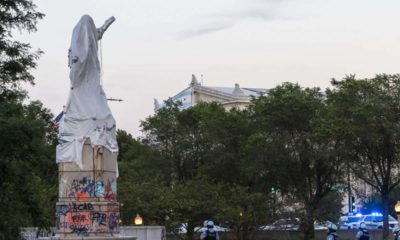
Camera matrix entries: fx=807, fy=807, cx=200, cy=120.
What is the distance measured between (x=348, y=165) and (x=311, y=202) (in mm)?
3590

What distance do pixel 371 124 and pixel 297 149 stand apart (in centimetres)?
546

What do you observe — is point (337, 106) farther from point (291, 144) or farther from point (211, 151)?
point (211, 151)

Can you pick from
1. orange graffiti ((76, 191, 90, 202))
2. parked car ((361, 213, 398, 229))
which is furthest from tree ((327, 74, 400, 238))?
orange graffiti ((76, 191, 90, 202))

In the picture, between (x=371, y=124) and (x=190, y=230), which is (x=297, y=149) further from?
(x=190, y=230)

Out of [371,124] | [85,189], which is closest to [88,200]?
[85,189]

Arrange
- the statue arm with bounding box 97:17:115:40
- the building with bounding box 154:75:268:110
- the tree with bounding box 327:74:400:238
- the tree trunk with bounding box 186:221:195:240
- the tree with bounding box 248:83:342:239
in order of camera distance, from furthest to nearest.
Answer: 1. the building with bounding box 154:75:268:110
2. the tree trunk with bounding box 186:221:195:240
3. the tree with bounding box 248:83:342:239
4. the tree with bounding box 327:74:400:238
5. the statue arm with bounding box 97:17:115:40

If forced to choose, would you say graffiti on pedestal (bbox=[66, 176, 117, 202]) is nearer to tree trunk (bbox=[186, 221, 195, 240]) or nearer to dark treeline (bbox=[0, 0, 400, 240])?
dark treeline (bbox=[0, 0, 400, 240])

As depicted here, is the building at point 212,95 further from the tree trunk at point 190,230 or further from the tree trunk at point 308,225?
the tree trunk at point 308,225

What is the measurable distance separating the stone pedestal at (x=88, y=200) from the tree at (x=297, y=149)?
27595 millimetres

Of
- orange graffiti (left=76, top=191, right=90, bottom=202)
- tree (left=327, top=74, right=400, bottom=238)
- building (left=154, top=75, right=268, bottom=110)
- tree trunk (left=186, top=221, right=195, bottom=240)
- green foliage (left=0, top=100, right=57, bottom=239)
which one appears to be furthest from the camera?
building (left=154, top=75, right=268, bottom=110)

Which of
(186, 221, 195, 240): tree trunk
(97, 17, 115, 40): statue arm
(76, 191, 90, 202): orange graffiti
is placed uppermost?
(97, 17, 115, 40): statue arm

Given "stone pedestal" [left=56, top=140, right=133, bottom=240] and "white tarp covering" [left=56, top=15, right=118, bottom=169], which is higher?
"white tarp covering" [left=56, top=15, right=118, bottom=169]

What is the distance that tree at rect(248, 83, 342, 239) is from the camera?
171 feet

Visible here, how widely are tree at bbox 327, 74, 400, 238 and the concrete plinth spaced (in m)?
27.2
